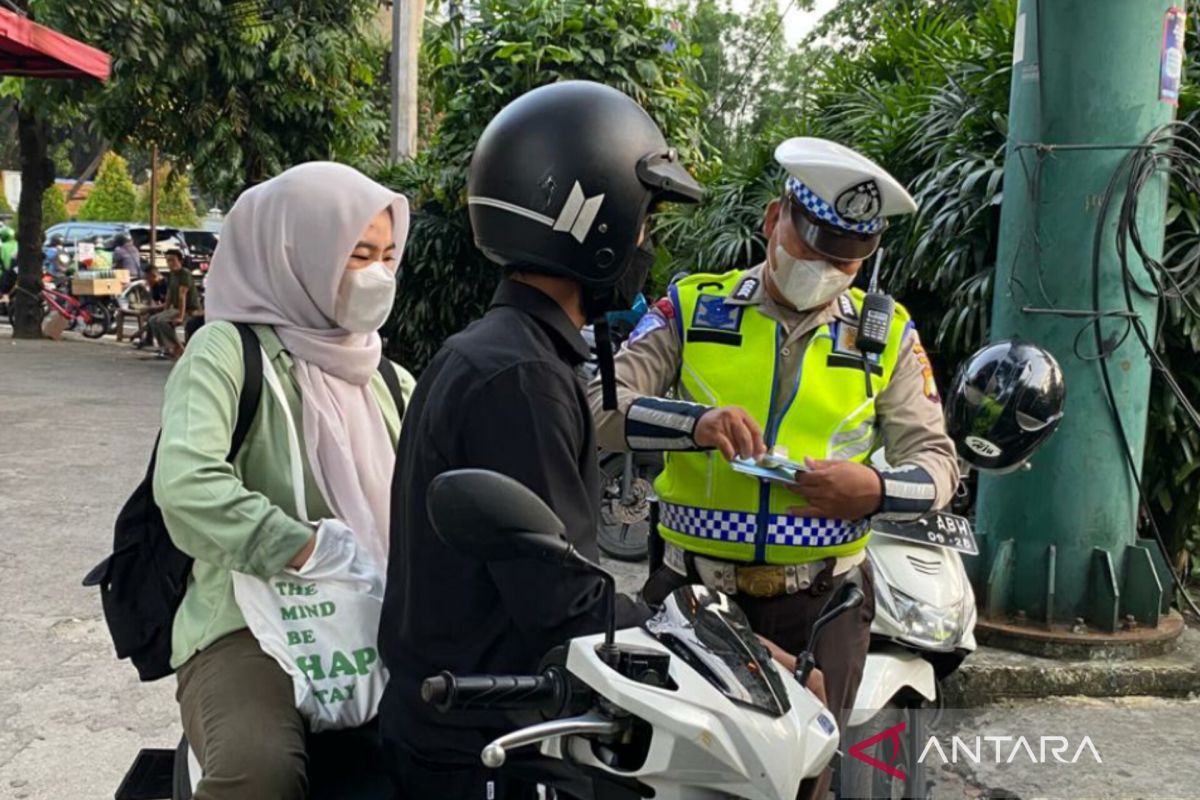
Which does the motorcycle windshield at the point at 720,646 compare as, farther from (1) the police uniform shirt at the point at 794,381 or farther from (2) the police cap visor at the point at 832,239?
(2) the police cap visor at the point at 832,239

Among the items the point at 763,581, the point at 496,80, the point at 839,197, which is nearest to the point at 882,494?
the point at 763,581

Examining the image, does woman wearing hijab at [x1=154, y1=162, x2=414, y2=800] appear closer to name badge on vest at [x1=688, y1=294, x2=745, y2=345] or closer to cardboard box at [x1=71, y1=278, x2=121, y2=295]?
name badge on vest at [x1=688, y1=294, x2=745, y2=345]

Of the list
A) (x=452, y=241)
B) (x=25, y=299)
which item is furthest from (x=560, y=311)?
(x=25, y=299)

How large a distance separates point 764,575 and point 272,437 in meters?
1.04

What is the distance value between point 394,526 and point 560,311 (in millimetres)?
419

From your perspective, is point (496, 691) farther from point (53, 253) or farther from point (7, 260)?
point (53, 253)

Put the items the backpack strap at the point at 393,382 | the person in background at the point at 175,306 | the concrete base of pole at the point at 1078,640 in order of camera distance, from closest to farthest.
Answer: the backpack strap at the point at 393,382, the concrete base of pole at the point at 1078,640, the person in background at the point at 175,306

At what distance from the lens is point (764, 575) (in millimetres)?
2562

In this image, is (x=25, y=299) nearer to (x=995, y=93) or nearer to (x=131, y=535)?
(x=995, y=93)

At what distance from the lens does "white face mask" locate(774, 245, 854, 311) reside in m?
2.54

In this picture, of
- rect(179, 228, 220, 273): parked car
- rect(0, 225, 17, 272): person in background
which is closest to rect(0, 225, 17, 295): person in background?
rect(0, 225, 17, 272): person in background

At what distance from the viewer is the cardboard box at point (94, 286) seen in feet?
63.9

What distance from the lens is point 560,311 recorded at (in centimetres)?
184

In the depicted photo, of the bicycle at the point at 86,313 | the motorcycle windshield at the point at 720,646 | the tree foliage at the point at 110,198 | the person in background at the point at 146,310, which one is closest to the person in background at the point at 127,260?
the person in background at the point at 146,310
